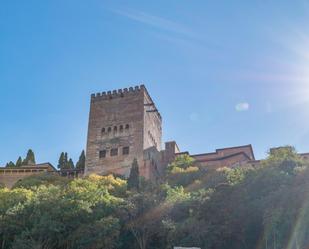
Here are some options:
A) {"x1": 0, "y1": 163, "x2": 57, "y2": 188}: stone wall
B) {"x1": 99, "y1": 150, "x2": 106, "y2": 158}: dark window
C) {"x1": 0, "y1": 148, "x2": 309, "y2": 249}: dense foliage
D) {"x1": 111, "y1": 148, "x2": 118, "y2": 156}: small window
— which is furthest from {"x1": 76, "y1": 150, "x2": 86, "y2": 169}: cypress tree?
{"x1": 0, "y1": 148, "x2": 309, "y2": 249}: dense foliage

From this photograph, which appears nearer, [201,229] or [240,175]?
[201,229]

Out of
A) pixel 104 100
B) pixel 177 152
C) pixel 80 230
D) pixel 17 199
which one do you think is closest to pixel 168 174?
pixel 177 152

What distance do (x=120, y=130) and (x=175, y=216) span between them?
28.1m

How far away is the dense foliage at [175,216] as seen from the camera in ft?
98.5

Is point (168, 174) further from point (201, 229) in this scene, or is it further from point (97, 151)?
point (201, 229)

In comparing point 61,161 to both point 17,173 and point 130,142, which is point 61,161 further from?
point 130,142

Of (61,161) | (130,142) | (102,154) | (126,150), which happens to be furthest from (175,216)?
(61,161)

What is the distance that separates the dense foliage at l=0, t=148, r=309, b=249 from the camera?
30.0m

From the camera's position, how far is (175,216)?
112 ft

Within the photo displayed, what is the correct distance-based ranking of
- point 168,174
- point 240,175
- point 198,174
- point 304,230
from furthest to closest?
point 168,174 < point 198,174 < point 240,175 < point 304,230

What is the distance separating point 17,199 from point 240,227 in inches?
713

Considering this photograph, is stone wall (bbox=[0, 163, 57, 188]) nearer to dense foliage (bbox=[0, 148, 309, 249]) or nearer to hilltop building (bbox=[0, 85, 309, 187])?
hilltop building (bbox=[0, 85, 309, 187])

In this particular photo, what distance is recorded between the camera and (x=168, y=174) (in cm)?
5494

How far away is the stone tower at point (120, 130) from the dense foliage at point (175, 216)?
2026cm
